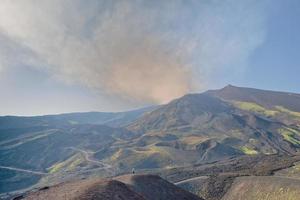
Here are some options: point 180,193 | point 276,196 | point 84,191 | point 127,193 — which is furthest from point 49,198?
point 276,196

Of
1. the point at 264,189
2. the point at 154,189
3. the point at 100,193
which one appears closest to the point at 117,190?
the point at 100,193

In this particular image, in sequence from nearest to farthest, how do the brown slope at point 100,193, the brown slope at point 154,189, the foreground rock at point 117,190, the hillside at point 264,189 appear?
the brown slope at point 100,193
the foreground rock at point 117,190
the brown slope at point 154,189
the hillside at point 264,189

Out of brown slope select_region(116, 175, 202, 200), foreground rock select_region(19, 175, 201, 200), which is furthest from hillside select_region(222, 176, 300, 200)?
foreground rock select_region(19, 175, 201, 200)

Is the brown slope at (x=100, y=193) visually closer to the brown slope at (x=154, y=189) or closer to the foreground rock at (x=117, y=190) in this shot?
the foreground rock at (x=117, y=190)

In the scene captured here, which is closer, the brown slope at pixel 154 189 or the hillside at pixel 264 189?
the brown slope at pixel 154 189

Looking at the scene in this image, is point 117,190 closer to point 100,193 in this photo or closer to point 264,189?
point 100,193

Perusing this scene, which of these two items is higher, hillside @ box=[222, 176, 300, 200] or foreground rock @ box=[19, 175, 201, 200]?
foreground rock @ box=[19, 175, 201, 200]

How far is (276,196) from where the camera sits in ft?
269

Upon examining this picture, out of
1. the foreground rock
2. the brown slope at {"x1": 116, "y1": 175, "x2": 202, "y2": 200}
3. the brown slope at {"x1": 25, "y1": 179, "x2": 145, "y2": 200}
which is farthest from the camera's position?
the brown slope at {"x1": 116, "y1": 175, "x2": 202, "y2": 200}

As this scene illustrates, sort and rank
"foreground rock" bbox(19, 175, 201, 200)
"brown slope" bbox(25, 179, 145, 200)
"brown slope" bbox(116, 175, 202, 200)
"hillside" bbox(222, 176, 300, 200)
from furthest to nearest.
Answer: "hillside" bbox(222, 176, 300, 200) → "brown slope" bbox(116, 175, 202, 200) → "foreground rock" bbox(19, 175, 201, 200) → "brown slope" bbox(25, 179, 145, 200)

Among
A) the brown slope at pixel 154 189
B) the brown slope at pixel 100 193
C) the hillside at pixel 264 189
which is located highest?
the brown slope at pixel 100 193

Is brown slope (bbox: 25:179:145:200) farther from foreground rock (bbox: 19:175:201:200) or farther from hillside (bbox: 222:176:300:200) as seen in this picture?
hillside (bbox: 222:176:300:200)

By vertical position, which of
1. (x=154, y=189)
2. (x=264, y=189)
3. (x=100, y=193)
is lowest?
(x=264, y=189)

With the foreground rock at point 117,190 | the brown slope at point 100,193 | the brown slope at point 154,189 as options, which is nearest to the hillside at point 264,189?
the brown slope at point 154,189
